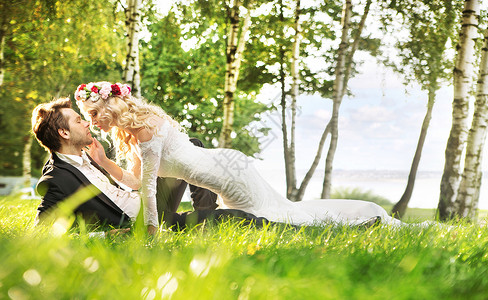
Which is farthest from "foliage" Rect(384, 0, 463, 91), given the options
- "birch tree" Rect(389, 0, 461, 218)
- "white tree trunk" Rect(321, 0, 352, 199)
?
"white tree trunk" Rect(321, 0, 352, 199)

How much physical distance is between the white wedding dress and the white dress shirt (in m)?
0.41

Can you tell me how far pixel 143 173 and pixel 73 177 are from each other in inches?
27.2

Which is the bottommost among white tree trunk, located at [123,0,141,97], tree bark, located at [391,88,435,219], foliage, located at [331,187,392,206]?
foliage, located at [331,187,392,206]

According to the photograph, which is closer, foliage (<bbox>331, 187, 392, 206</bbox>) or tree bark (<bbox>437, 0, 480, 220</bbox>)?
tree bark (<bbox>437, 0, 480, 220</bbox>)

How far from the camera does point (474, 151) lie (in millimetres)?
7855

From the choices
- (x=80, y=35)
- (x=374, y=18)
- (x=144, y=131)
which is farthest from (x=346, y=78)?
(x=144, y=131)

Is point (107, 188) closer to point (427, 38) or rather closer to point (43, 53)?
point (427, 38)

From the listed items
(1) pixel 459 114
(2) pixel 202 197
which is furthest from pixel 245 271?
(1) pixel 459 114

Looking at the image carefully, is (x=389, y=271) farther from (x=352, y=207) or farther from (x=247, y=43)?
(x=247, y=43)

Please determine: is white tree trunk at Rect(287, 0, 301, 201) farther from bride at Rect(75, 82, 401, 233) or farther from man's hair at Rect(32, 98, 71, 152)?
man's hair at Rect(32, 98, 71, 152)

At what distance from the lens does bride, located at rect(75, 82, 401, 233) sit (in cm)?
465

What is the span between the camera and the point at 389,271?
96.7 inches

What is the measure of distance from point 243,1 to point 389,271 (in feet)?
37.9

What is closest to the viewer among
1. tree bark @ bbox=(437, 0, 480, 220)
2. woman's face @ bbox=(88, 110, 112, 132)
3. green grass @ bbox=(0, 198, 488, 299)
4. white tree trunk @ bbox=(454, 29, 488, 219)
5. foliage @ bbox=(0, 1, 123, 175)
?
green grass @ bbox=(0, 198, 488, 299)
